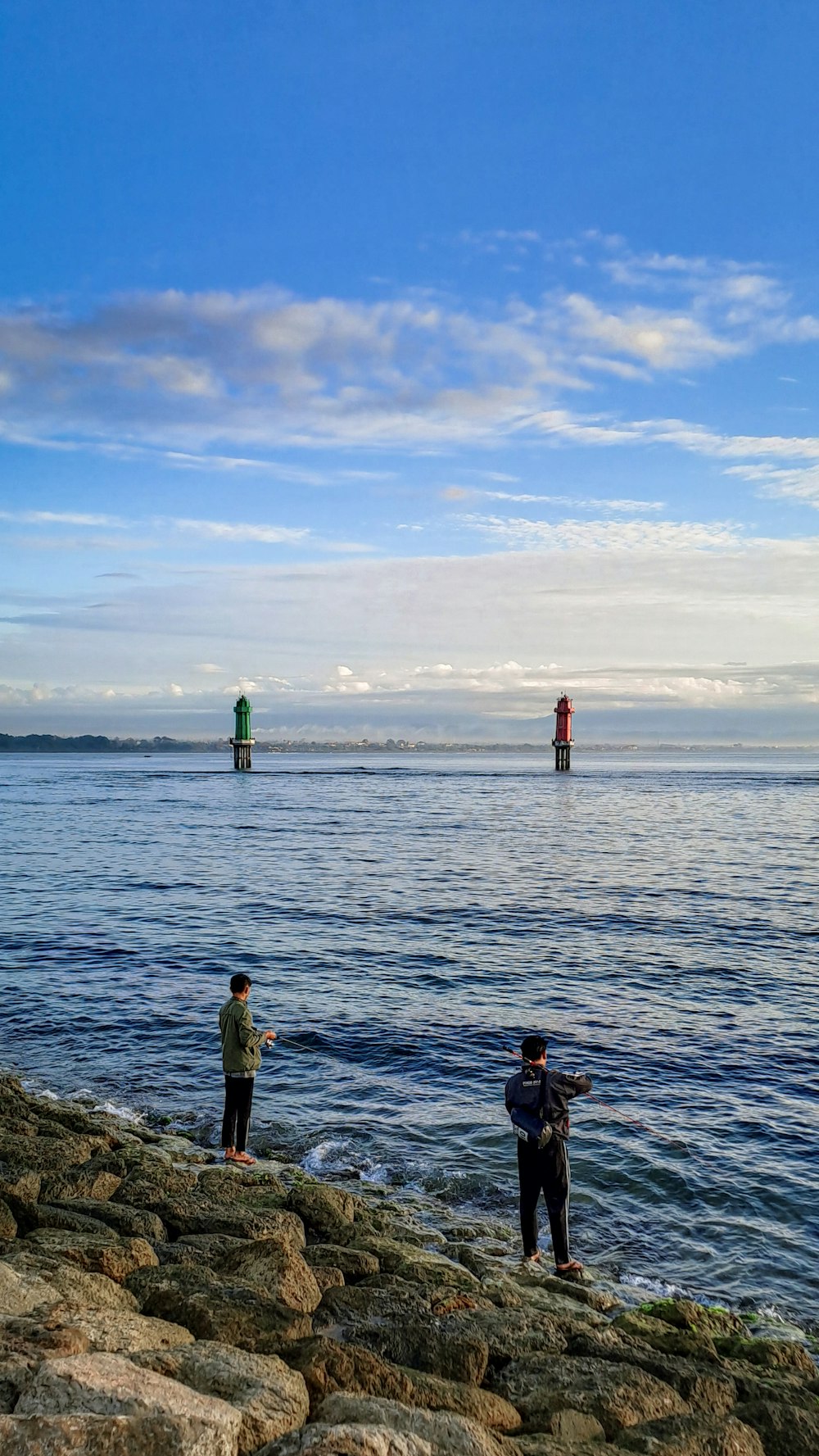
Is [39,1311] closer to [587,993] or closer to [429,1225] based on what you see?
[429,1225]

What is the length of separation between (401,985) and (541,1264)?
11472 millimetres

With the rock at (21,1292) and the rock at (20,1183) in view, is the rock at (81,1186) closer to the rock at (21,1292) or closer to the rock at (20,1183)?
the rock at (20,1183)

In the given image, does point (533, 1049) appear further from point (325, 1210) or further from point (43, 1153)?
point (43, 1153)

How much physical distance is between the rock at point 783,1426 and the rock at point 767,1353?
124 centimetres

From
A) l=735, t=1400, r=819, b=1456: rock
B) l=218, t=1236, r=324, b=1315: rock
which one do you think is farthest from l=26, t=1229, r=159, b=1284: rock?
l=735, t=1400, r=819, b=1456: rock

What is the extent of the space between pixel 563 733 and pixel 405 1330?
447 feet

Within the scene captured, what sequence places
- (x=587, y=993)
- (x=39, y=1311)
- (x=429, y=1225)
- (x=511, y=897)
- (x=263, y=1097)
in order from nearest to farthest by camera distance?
1. (x=39, y=1311)
2. (x=429, y=1225)
3. (x=263, y=1097)
4. (x=587, y=993)
5. (x=511, y=897)

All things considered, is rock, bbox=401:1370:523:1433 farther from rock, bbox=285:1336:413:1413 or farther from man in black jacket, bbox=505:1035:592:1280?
man in black jacket, bbox=505:1035:592:1280

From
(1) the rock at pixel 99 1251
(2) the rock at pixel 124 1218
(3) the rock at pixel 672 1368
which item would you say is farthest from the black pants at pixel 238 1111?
(3) the rock at pixel 672 1368

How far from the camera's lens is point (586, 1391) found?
21.7 feet

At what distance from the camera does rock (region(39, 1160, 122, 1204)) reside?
1012 cm

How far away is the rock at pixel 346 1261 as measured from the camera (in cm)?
888

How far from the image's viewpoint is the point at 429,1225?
1098 centimetres

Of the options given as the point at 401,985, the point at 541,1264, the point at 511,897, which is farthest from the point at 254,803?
the point at 541,1264
